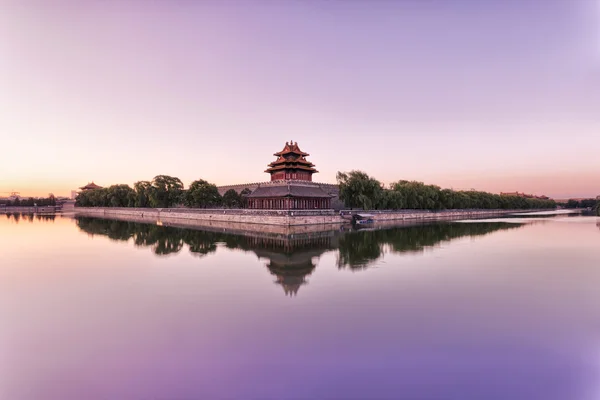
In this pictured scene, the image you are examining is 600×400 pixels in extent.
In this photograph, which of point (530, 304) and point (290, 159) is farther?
point (290, 159)

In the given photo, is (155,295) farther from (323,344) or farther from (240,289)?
(323,344)

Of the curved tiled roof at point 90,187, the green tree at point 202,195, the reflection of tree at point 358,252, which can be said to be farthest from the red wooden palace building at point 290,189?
the curved tiled roof at point 90,187

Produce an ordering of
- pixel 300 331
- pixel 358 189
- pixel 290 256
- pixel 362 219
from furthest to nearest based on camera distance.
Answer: pixel 358 189 < pixel 362 219 < pixel 290 256 < pixel 300 331

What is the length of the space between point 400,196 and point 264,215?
27.0m

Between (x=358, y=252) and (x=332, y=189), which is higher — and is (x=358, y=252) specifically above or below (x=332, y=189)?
below

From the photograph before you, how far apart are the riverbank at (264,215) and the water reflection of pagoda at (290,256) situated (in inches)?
428

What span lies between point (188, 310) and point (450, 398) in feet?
23.8

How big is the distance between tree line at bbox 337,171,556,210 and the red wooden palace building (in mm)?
3576

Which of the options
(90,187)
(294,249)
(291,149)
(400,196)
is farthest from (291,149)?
(90,187)

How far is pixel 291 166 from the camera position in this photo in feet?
171

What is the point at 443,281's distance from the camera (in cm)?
1331

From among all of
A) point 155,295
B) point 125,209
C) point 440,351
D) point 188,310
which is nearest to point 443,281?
point 440,351

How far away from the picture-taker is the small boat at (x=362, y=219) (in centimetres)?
4456

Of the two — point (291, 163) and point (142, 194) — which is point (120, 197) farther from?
point (291, 163)
